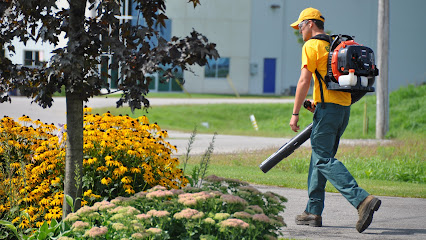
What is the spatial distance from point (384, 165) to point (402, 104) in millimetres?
13758

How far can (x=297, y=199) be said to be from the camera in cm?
857

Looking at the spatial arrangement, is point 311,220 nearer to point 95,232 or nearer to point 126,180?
point 126,180

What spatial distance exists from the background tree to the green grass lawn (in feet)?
16.2

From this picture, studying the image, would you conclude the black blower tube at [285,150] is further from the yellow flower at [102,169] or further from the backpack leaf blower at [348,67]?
the yellow flower at [102,169]

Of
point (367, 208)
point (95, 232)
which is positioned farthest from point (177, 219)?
point (367, 208)

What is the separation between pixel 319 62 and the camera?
6.38 m

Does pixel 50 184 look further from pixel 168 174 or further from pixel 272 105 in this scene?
pixel 272 105

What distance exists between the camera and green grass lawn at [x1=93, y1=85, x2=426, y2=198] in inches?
423

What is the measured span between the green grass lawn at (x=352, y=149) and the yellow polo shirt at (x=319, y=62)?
11.2ft

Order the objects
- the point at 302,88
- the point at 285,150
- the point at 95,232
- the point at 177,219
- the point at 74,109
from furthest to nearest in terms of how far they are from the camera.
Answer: the point at 285,150
the point at 302,88
the point at 74,109
the point at 177,219
the point at 95,232

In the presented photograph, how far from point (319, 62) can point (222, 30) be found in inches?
1652

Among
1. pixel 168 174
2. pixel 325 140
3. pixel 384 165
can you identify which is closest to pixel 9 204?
pixel 168 174

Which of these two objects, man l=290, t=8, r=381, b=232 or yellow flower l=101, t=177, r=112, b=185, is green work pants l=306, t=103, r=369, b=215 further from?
yellow flower l=101, t=177, r=112, b=185

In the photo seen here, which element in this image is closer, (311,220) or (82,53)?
(82,53)
